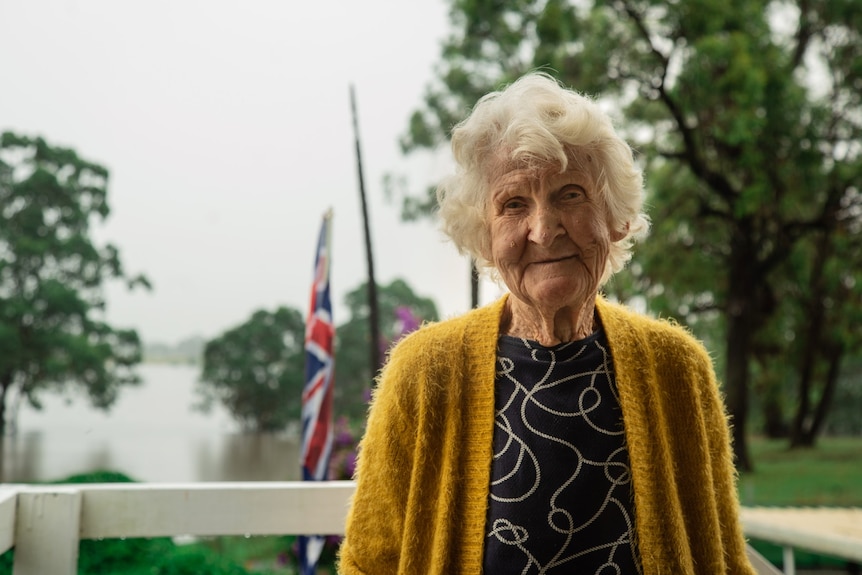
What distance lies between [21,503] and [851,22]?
267 inches

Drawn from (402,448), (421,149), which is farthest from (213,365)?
(402,448)

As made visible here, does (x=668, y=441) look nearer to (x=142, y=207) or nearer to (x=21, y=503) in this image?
(x=21, y=503)

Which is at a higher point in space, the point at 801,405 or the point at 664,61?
the point at 664,61

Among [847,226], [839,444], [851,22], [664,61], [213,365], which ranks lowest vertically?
[839,444]

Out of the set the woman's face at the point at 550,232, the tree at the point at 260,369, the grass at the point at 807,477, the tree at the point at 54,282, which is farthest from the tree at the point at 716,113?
the woman's face at the point at 550,232

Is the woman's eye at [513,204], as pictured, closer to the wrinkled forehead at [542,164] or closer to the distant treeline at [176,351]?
the wrinkled forehead at [542,164]

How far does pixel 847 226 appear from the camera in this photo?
6223 millimetres

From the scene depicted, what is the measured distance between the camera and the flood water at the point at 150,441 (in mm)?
3496

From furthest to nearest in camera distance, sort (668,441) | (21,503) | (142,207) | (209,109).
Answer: (209,109)
(142,207)
(21,503)
(668,441)

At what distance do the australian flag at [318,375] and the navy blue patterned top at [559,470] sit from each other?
6.32ft

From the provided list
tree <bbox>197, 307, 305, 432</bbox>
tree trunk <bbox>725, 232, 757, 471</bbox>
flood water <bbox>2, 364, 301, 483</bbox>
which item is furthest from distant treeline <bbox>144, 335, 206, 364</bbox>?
tree trunk <bbox>725, 232, 757, 471</bbox>

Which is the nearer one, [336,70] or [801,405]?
[336,70]

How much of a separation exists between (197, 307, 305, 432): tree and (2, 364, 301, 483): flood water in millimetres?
107

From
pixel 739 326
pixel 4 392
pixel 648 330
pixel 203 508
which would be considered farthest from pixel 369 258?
pixel 739 326
